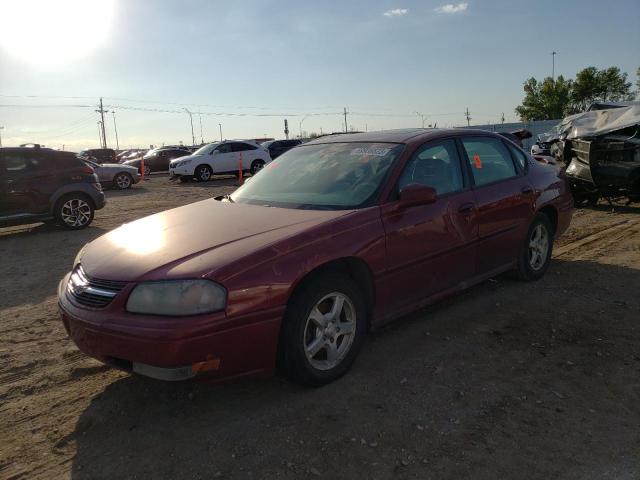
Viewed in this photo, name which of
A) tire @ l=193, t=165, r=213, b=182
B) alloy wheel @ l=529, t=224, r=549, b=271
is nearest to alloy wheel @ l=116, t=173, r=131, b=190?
tire @ l=193, t=165, r=213, b=182

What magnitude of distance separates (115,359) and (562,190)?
4.79 meters

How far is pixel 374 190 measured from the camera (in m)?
3.72

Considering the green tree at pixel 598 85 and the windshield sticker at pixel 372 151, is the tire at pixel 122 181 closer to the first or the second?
the windshield sticker at pixel 372 151

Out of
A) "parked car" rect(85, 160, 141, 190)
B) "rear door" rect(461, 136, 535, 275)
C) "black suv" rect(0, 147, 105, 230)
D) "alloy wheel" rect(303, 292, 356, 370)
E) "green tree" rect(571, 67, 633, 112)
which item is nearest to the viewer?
"alloy wheel" rect(303, 292, 356, 370)

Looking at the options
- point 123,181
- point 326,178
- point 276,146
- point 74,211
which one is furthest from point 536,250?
point 276,146

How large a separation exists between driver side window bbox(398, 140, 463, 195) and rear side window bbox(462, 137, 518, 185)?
22 cm

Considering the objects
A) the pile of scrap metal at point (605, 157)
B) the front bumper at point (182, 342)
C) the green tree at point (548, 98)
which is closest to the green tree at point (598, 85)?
the green tree at point (548, 98)

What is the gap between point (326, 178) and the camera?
4.03m

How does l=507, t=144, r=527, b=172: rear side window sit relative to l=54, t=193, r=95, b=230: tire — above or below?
above

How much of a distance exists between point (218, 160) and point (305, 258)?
19.9m

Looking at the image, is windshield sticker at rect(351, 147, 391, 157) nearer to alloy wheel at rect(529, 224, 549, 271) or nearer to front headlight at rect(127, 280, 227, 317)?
front headlight at rect(127, 280, 227, 317)

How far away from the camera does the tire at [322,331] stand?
306cm

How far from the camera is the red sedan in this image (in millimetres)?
2787

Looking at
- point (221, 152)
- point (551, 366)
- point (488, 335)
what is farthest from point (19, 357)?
point (221, 152)
